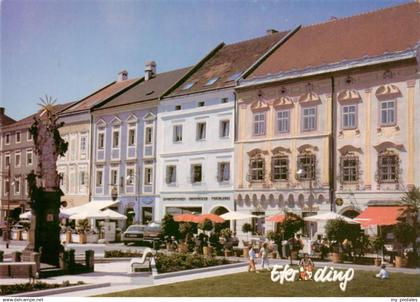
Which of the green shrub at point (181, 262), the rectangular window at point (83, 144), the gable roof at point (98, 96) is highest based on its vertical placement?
the gable roof at point (98, 96)

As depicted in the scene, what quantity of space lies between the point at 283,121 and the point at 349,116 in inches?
142

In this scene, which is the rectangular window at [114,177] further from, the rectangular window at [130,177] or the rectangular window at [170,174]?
the rectangular window at [170,174]

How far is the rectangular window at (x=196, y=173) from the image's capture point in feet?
95.9

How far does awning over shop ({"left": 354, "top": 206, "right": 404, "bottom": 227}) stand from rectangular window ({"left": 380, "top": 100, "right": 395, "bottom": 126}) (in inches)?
127

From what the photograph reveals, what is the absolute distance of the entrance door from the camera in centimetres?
2997

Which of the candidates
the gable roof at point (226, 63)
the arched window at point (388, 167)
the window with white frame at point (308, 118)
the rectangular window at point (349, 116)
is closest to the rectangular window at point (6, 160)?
the gable roof at point (226, 63)

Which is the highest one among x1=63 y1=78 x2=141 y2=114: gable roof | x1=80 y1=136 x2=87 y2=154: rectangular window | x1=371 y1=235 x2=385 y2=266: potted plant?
x1=63 y1=78 x2=141 y2=114: gable roof

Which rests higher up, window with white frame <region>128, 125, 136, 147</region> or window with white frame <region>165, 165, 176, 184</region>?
window with white frame <region>128, 125, 136, 147</region>

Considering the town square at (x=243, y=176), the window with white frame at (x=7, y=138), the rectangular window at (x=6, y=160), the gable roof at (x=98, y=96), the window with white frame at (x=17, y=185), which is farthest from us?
the window with white frame at (x=17, y=185)

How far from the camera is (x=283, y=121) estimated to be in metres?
28.4

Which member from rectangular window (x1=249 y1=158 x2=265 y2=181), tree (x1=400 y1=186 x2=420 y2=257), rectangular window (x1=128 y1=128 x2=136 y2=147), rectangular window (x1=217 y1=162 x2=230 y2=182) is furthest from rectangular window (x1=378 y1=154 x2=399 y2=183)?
rectangular window (x1=128 y1=128 x2=136 y2=147)

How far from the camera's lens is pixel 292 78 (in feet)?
91.9

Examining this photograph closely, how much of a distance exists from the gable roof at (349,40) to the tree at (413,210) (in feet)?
18.3

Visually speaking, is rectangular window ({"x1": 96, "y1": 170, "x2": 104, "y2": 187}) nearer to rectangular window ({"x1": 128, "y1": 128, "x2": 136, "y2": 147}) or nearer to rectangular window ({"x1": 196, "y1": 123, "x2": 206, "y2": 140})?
rectangular window ({"x1": 128, "y1": 128, "x2": 136, "y2": 147})
